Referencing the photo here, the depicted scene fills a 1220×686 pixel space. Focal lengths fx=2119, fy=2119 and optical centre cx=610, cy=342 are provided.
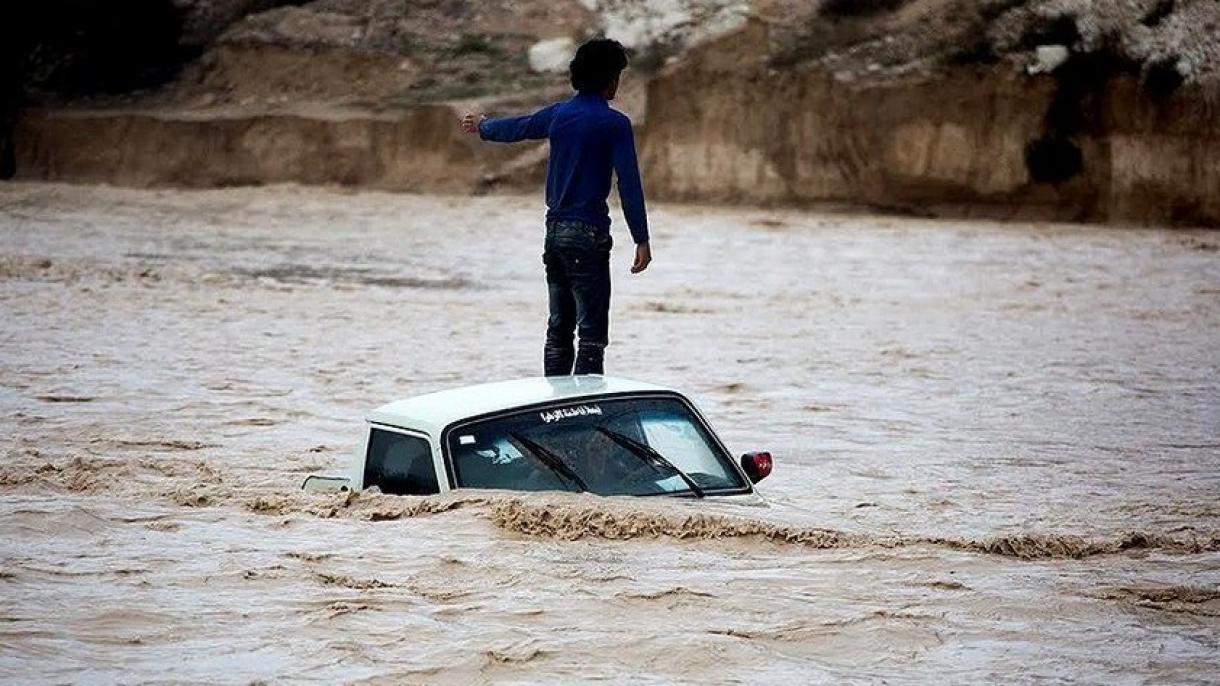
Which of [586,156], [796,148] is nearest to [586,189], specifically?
[586,156]

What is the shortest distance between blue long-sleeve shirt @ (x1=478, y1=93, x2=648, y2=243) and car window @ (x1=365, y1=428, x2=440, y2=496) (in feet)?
6.89

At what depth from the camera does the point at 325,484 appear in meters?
8.91

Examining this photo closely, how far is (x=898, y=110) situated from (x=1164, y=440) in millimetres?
15418

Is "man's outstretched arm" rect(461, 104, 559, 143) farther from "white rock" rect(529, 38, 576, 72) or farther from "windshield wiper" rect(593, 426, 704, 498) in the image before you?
"white rock" rect(529, 38, 576, 72)

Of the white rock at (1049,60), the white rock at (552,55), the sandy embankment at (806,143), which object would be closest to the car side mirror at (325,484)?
the sandy embankment at (806,143)

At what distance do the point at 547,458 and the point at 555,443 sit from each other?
0.07 meters

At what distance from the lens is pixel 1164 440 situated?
12.1 m

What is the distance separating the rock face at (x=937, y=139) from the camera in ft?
85.1

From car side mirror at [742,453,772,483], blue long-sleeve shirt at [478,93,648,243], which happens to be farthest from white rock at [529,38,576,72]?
car side mirror at [742,453,772,483]

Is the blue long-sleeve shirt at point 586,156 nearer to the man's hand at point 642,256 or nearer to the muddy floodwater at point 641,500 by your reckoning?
the man's hand at point 642,256

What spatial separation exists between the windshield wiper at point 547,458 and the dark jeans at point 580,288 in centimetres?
229

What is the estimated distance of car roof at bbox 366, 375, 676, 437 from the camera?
302 inches

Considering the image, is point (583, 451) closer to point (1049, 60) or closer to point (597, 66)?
point (597, 66)

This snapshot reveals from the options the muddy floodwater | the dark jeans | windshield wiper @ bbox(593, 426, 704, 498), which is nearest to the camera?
the muddy floodwater
